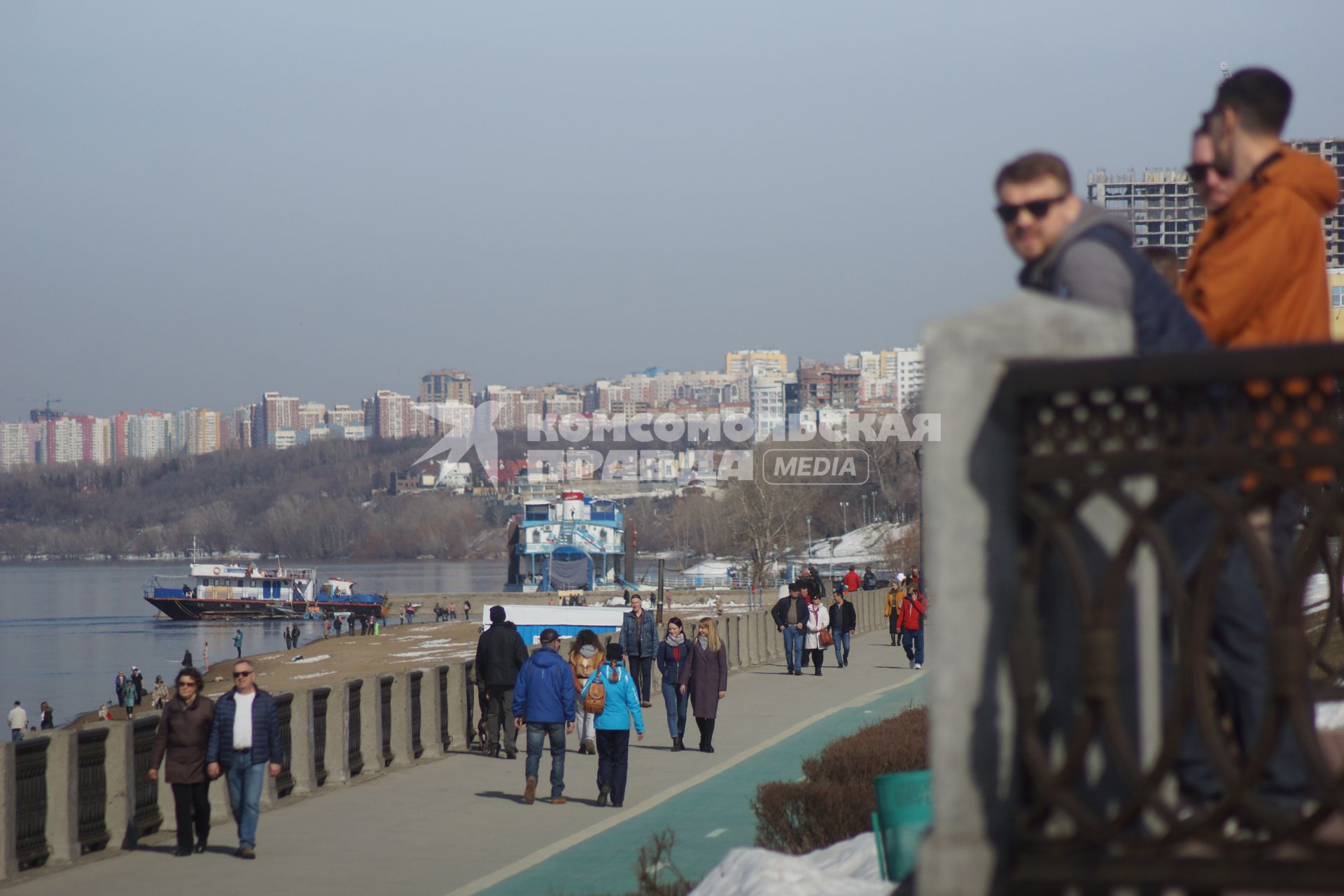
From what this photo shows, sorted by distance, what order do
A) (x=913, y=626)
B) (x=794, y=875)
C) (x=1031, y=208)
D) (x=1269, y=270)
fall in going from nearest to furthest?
1. (x=1269, y=270)
2. (x=1031, y=208)
3. (x=794, y=875)
4. (x=913, y=626)

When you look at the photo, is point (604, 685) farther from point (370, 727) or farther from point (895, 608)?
point (895, 608)

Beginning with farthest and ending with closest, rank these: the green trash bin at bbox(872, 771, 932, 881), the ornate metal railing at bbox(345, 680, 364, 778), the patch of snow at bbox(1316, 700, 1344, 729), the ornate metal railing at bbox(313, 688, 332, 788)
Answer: the ornate metal railing at bbox(345, 680, 364, 778)
the ornate metal railing at bbox(313, 688, 332, 788)
the patch of snow at bbox(1316, 700, 1344, 729)
the green trash bin at bbox(872, 771, 932, 881)

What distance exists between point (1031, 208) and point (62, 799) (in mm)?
9984

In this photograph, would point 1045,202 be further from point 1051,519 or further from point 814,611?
point 814,611

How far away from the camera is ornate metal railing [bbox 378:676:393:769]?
55.7 ft

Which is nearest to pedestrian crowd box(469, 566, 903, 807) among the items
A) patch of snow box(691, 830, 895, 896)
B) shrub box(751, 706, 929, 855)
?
shrub box(751, 706, 929, 855)

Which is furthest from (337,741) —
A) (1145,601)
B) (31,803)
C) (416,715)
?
(1145,601)

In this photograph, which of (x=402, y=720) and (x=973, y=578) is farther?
(x=402, y=720)

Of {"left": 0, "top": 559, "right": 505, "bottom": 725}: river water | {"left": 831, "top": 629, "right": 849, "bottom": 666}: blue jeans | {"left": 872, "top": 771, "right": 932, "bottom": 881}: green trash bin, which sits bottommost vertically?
{"left": 0, "top": 559, "right": 505, "bottom": 725}: river water

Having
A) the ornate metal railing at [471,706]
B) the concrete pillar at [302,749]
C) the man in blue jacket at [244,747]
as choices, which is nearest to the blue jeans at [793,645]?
the ornate metal railing at [471,706]

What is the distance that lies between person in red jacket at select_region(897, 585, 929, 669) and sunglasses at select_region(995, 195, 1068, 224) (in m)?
24.9

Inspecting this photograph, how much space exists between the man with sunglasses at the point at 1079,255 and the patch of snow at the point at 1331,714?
177 inches

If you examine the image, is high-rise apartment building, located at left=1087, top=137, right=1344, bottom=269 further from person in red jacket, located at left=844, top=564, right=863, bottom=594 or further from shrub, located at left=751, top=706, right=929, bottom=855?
shrub, located at left=751, top=706, right=929, bottom=855

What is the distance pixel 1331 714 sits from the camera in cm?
829
